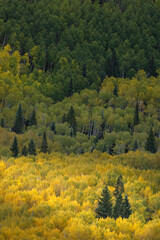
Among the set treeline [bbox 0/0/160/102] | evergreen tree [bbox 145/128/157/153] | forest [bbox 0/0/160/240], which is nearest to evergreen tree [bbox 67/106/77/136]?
forest [bbox 0/0/160/240]

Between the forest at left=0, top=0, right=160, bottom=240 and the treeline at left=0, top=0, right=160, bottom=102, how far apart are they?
65cm

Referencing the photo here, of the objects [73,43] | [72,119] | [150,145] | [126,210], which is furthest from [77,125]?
[73,43]

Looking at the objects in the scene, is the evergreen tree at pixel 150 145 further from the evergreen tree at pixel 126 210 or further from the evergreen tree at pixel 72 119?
the evergreen tree at pixel 126 210

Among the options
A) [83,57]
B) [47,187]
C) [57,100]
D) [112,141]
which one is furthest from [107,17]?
[47,187]

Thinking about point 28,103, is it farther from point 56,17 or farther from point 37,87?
point 56,17

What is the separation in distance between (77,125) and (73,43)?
88.6 m

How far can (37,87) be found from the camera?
4188 inches

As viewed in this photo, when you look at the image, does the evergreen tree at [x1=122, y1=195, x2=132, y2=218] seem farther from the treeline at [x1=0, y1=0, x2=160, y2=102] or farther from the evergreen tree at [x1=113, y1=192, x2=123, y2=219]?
the treeline at [x1=0, y1=0, x2=160, y2=102]

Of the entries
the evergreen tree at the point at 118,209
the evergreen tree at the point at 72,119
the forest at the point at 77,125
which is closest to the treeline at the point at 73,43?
the forest at the point at 77,125

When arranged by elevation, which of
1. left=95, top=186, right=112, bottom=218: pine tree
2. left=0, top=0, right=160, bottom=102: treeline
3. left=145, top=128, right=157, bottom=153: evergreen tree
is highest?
left=0, top=0, right=160, bottom=102: treeline

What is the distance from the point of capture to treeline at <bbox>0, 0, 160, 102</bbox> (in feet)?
409

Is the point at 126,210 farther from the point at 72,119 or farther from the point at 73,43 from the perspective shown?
the point at 73,43

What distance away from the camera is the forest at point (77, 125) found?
1189cm

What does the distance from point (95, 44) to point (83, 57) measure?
16.6 m
